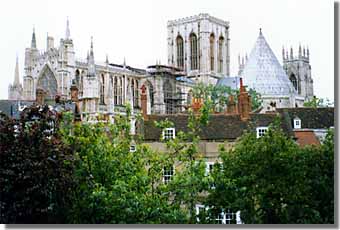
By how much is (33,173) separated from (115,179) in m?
1.03

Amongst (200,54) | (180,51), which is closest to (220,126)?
(180,51)

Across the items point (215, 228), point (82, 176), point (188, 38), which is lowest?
point (215, 228)

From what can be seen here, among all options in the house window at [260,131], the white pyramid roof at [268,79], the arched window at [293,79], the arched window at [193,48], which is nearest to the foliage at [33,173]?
the house window at [260,131]

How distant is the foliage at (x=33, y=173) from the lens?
7.16m

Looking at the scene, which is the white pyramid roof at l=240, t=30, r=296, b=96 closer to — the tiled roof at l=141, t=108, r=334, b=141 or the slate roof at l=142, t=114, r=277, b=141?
the tiled roof at l=141, t=108, r=334, b=141

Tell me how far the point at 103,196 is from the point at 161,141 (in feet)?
6.72

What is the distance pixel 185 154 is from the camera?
26.3 ft

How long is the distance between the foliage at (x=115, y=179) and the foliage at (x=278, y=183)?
0.73 m

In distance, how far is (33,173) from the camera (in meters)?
7.36

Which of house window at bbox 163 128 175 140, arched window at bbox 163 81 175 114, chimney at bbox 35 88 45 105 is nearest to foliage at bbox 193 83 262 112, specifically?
chimney at bbox 35 88 45 105

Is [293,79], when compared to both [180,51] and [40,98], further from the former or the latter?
[40,98]

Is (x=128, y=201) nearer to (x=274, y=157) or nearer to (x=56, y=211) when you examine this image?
(x=56, y=211)

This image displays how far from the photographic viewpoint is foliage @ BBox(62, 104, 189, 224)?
7.17m

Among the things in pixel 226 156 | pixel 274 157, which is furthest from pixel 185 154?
pixel 274 157
